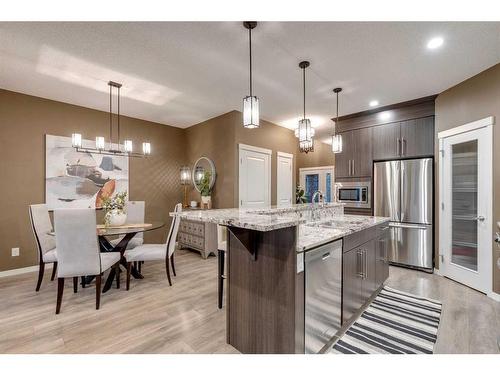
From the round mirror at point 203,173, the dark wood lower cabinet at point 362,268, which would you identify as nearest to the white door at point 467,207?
the dark wood lower cabinet at point 362,268

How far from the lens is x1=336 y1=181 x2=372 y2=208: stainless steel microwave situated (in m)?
4.28

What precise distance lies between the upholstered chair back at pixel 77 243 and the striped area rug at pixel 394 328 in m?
2.40

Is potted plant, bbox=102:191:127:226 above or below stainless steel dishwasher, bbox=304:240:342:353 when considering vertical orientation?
above

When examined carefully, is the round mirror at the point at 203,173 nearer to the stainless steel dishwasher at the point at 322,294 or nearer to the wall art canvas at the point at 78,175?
the wall art canvas at the point at 78,175

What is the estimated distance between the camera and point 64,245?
2445mm

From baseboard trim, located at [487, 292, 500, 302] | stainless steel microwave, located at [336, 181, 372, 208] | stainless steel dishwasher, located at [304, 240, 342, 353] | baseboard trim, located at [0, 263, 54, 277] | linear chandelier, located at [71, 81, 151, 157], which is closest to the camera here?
stainless steel dishwasher, located at [304, 240, 342, 353]

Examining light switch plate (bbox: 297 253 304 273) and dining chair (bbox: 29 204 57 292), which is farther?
dining chair (bbox: 29 204 57 292)

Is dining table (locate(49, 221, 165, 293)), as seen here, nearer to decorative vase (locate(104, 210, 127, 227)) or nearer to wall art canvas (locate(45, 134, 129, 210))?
decorative vase (locate(104, 210, 127, 227))

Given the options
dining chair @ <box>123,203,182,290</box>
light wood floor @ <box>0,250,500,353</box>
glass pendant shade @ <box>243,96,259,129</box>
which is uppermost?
glass pendant shade @ <box>243,96,259,129</box>

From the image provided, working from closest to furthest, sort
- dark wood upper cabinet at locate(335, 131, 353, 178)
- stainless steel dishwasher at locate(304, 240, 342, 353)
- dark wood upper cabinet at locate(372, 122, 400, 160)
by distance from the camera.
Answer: stainless steel dishwasher at locate(304, 240, 342, 353)
dark wood upper cabinet at locate(372, 122, 400, 160)
dark wood upper cabinet at locate(335, 131, 353, 178)

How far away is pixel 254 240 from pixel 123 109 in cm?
387

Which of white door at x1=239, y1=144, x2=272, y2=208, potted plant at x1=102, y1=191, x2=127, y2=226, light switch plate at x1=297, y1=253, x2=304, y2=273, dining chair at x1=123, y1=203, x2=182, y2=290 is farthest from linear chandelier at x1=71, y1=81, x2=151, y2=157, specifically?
light switch plate at x1=297, y1=253, x2=304, y2=273
